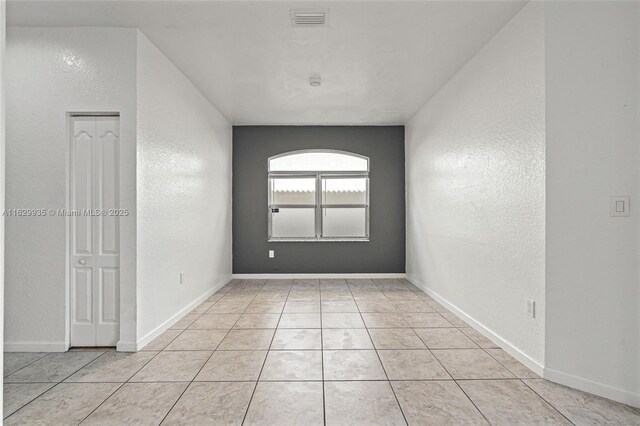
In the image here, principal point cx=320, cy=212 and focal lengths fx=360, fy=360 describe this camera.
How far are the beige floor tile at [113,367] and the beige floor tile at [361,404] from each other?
145cm

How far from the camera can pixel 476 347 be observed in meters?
3.06

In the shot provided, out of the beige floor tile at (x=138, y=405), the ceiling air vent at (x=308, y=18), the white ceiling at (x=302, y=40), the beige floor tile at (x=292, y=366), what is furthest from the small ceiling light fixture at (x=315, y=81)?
the beige floor tile at (x=138, y=405)

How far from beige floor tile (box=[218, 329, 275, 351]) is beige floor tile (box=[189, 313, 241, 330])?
0.77 ft

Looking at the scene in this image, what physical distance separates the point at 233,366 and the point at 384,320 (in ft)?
5.75

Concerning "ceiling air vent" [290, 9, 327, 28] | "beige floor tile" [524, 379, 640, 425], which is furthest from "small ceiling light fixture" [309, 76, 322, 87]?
"beige floor tile" [524, 379, 640, 425]

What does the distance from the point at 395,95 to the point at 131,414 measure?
4.28 metres

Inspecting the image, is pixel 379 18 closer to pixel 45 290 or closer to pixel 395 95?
pixel 395 95

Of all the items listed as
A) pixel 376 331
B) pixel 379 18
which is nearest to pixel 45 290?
pixel 376 331

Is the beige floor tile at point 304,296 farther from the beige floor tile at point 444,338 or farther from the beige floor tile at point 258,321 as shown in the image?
the beige floor tile at point 444,338

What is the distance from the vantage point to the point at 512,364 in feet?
8.90

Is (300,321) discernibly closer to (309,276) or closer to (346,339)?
(346,339)

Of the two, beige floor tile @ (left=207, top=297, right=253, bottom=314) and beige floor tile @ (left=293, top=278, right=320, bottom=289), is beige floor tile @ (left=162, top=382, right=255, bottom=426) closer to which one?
beige floor tile @ (left=207, top=297, right=253, bottom=314)

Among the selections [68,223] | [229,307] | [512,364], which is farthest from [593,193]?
[68,223]

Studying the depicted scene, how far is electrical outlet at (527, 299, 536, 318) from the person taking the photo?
2575 mm
